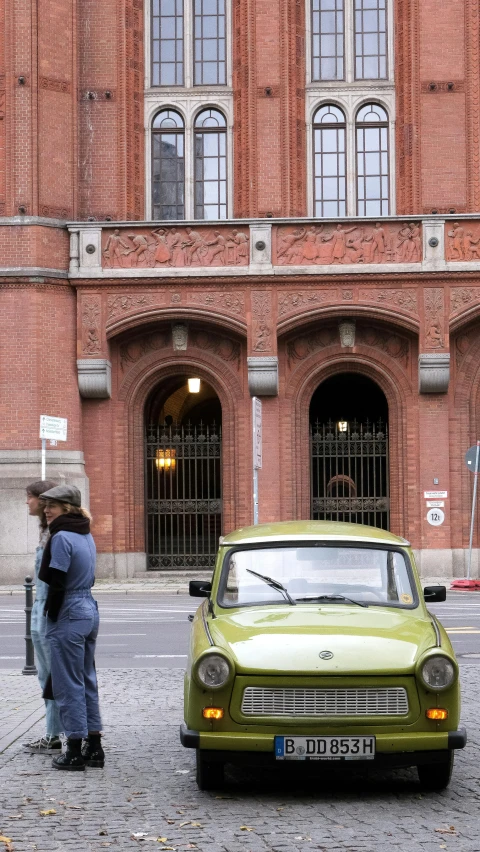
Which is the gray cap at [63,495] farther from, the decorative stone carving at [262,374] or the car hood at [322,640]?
the decorative stone carving at [262,374]

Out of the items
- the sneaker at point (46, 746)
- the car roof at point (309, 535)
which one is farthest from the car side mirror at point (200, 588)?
the sneaker at point (46, 746)

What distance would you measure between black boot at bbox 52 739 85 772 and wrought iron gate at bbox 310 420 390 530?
21.7m

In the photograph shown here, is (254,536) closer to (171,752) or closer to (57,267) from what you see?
(171,752)

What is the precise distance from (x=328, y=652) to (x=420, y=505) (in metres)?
22.7

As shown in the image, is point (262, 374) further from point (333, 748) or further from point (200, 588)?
point (333, 748)

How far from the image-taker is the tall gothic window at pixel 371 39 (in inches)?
1253

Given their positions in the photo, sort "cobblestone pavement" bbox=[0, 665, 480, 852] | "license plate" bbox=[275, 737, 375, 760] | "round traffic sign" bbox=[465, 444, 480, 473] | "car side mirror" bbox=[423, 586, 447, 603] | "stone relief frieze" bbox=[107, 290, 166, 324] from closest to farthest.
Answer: "cobblestone pavement" bbox=[0, 665, 480, 852], "license plate" bbox=[275, 737, 375, 760], "car side mirror" bbox=[423, 586, 447, 603], "round traffic sign" bbox=[465, 444, 480, 473], "stone relief frieze" bbox=[107, 290, 166, 324]

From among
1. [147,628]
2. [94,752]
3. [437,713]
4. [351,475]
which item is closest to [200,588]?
[94,752]

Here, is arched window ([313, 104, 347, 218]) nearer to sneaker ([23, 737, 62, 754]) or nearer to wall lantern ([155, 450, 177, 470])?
wall lantern ([155, 450, 177, 470])

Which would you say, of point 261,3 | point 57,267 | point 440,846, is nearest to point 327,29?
point 261,3

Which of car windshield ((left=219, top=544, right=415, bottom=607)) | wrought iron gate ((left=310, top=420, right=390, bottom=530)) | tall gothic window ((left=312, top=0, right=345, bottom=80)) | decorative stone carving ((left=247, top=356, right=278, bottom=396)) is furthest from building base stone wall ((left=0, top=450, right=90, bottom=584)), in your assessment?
car windshield ((left=219, top=544, right=415, bottom=607))

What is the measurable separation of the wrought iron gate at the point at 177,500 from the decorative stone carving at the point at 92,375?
195cm

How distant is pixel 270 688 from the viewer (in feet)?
25.0

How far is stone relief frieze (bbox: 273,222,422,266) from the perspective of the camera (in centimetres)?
2967
